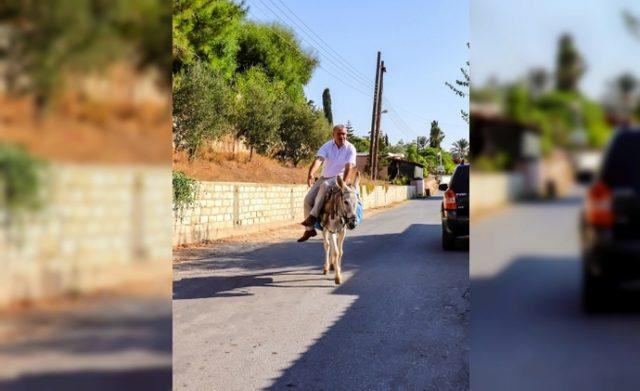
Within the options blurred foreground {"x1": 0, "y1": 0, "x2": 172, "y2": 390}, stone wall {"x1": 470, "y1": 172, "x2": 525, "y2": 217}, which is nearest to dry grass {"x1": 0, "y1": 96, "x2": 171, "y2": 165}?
blurred foreground {"x1": 0, "y1": 0, "x2": 172, "y2": 390}

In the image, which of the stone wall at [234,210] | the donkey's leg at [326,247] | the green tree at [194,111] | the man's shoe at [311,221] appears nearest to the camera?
the man's shoe at [311,221]

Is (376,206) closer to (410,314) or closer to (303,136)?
(303,136)

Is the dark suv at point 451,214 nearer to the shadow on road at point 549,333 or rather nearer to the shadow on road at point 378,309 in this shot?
the shadow on road at point 378,309

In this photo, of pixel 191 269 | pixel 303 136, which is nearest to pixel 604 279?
pixel 191 269

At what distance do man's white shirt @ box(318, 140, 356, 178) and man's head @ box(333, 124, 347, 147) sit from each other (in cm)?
4

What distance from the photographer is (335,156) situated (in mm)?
6816

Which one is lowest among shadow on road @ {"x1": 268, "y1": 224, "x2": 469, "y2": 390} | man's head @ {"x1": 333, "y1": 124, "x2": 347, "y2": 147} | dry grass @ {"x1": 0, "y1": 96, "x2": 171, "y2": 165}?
shadow on road @ {"x1": 268, "y1": 224, "x2": 469, "y2": 390}

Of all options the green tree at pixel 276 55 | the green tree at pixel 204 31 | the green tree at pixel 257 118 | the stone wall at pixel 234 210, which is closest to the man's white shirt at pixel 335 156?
the green tree at pixel 204 31

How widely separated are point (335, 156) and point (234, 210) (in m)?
6.98

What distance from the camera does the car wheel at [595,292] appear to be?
0.79m

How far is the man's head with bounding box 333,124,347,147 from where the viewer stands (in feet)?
22.1

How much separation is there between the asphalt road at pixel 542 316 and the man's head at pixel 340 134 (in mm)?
5725

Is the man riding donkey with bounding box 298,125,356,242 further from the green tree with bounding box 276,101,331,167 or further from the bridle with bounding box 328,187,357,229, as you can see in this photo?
the green tree with bounding box 276,101,331,167

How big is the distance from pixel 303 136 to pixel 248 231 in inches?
534
